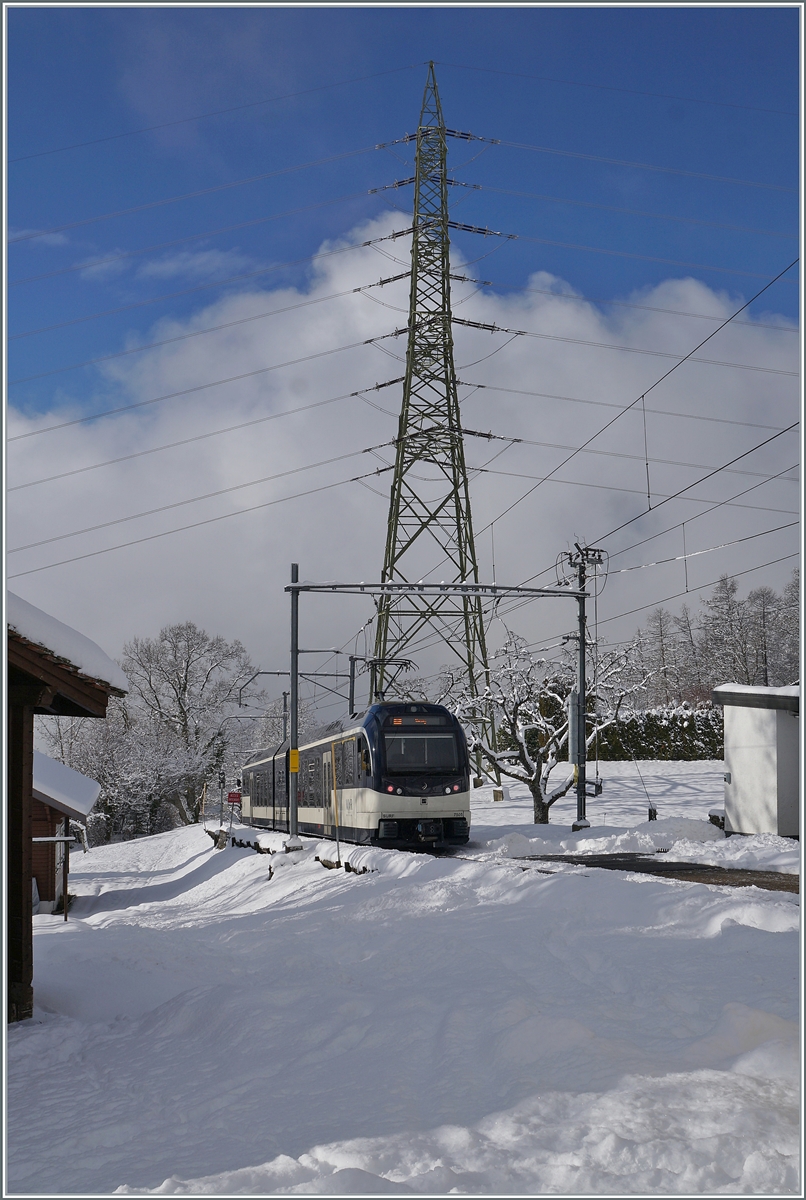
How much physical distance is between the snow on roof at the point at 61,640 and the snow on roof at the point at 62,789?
707 inches

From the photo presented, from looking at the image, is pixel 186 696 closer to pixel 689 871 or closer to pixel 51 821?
pixel 51 821

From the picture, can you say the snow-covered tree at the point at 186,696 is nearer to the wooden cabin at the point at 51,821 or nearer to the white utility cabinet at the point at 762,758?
the wooden cabin at the point at 51,821

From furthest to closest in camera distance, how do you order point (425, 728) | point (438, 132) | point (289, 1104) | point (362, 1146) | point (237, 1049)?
point (438, 132) < point (425, 728) < point (237, 1049) < point (289, 1104) < point (362, 1146)

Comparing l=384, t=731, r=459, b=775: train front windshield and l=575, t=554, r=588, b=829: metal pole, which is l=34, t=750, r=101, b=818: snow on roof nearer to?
l=384, t=731, r=459, b=775: train front windshield

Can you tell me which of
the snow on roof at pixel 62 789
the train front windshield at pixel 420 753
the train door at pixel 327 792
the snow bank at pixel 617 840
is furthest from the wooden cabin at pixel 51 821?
the snow bank at pixel 617 840

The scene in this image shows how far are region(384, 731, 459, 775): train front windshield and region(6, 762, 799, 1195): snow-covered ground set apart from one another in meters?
8.80

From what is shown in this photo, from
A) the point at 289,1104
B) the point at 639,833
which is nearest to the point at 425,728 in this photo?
the point at 639,833

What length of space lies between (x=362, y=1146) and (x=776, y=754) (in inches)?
689

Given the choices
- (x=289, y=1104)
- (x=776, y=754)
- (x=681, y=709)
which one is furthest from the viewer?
(x=681, y=709)

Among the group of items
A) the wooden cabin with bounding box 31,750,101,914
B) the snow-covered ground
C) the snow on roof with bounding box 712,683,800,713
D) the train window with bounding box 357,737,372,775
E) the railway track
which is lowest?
the wooden cabin with bounding box 31,750,101,914

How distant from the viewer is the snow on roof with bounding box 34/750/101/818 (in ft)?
85.6

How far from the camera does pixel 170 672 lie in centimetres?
6000

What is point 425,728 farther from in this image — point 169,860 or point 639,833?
point 169,860

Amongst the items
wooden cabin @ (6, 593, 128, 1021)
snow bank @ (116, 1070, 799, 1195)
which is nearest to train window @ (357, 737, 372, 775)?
wooden cabin @ (6, 593, 128, 1021)
